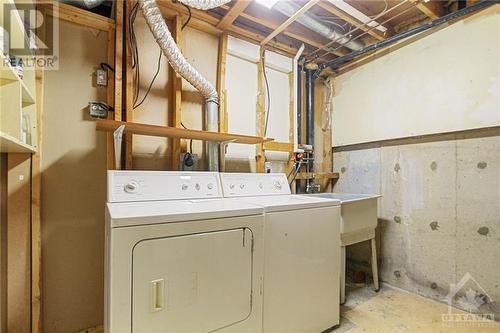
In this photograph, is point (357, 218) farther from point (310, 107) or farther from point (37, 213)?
point (37, 213)

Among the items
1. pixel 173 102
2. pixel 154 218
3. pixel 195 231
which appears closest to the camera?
pixel 154 218

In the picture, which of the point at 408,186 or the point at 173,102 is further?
the point at 408,186

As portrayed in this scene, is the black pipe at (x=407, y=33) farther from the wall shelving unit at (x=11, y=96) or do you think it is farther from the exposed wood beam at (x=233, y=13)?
the wall shelving unit at (x=11, y=96)

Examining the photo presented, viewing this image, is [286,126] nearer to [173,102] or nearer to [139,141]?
[173,102]

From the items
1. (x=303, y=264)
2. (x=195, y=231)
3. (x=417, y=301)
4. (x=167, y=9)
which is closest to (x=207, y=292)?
(x=195, y=231)

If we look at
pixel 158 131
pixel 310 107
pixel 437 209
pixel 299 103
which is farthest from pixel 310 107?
pixel 158 131

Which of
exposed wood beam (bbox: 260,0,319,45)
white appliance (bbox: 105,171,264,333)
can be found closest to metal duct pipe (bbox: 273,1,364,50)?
exposed wood beam (bbox: 260,0,319,45)

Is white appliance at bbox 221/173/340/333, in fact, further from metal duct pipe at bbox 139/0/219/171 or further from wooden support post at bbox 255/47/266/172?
wooden support post at bbox 255/47/266/172

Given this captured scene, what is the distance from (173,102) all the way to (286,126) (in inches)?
51.3

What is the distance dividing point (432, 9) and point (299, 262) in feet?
8.05

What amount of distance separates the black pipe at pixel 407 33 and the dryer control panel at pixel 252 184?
1559 millimetres

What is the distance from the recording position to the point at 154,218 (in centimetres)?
118

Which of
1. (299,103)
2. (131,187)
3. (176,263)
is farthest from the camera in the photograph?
(299,103)

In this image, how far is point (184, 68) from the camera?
197 centimetres
